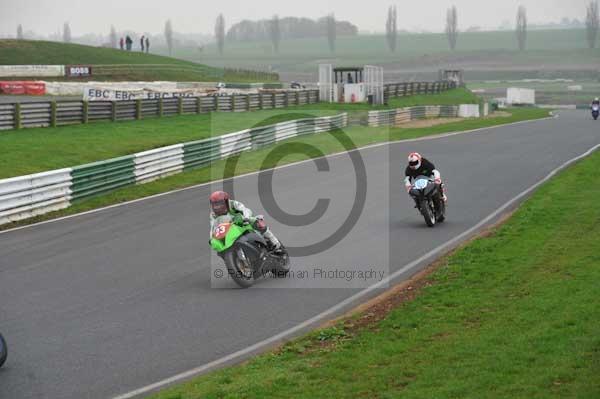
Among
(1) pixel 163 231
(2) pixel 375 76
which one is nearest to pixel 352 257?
(1) pixel 163 231

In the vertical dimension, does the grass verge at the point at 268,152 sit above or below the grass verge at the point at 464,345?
below

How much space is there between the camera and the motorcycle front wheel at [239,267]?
13883mm

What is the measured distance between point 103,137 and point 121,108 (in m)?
6.29

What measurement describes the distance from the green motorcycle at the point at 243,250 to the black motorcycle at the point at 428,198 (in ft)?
17.8

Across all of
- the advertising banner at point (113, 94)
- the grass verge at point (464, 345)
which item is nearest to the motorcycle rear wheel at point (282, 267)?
the grass verge at point (464, 345)

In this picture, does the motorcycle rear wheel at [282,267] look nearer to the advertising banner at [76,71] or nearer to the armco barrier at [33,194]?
the armco barrier at [33,194]

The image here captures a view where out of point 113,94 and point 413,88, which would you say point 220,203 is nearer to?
point 113,94

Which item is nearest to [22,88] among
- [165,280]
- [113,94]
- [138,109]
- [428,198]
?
[113,94]

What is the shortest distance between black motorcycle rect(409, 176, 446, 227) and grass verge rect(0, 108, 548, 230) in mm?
8138

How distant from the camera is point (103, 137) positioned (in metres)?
35.3

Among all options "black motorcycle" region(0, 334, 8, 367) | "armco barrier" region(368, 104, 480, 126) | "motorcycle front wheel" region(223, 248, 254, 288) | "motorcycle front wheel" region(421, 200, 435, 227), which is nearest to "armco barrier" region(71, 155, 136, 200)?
"motorcycle front wheel" region(421, 200, 435, 227)

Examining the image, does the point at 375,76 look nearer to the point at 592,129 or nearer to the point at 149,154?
the point at 592,129

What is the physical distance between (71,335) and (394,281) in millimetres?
5170

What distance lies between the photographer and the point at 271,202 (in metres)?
23.5
